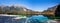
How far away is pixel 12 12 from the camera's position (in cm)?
125

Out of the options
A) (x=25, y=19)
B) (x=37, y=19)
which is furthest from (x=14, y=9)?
(x=37, y=19)

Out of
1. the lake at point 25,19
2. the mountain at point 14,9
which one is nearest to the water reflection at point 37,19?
the lake at point 25,19

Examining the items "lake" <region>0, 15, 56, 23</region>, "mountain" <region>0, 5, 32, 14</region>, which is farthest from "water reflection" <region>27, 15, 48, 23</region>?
"mountain" <region>0, 5, 32, 14</region>

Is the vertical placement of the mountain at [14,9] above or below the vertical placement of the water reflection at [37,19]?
above

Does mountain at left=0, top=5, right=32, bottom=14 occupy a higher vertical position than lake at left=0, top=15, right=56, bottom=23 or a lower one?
higher

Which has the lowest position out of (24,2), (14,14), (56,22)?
(56,22)

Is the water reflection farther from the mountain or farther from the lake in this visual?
the mountain

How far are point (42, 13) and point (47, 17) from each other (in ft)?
0.28

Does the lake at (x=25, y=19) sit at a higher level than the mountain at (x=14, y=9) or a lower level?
lower

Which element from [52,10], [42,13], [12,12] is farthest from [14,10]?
[52,10]

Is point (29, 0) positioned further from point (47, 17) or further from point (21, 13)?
point (47, 17)

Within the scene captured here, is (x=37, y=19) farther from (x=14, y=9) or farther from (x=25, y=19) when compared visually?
(x=14, y=9)

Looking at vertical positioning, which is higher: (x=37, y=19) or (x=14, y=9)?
(x=14, y=9)

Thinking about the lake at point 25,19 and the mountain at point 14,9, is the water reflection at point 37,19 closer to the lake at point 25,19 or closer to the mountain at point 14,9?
the lake at point 25,19
